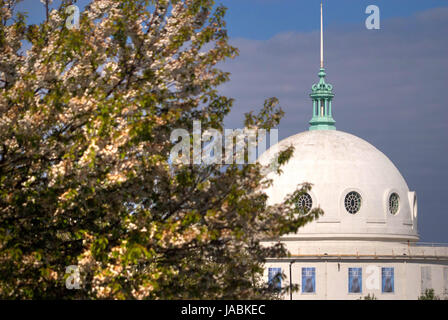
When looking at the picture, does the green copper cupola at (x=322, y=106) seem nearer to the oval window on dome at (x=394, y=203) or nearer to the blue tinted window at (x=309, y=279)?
the oval window on dome at (x=394, y=203)

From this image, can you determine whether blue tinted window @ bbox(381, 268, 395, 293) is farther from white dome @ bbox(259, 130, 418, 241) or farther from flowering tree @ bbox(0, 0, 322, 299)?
flowering tree @ bbox(0, 0, 322, 299)

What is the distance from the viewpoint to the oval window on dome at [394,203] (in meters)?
82.9

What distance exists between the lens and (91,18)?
1781 centimetres

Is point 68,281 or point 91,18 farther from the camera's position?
point 91,18

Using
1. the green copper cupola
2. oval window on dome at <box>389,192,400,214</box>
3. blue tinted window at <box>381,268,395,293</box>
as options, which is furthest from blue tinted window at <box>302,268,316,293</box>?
the green copper cupola

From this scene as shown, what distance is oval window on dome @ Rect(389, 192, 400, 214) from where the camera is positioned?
3265 inches

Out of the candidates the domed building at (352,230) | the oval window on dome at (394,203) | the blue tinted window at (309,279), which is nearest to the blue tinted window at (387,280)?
the domed building at (352,230)

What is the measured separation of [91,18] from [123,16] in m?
0.91

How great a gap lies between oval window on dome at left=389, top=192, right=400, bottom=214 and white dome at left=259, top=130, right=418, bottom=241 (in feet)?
1.14

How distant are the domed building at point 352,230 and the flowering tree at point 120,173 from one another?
2149 inches

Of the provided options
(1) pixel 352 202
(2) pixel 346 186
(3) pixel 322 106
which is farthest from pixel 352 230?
(3) pixel 322 106

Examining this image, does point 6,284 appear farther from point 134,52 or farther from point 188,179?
point 134,52
